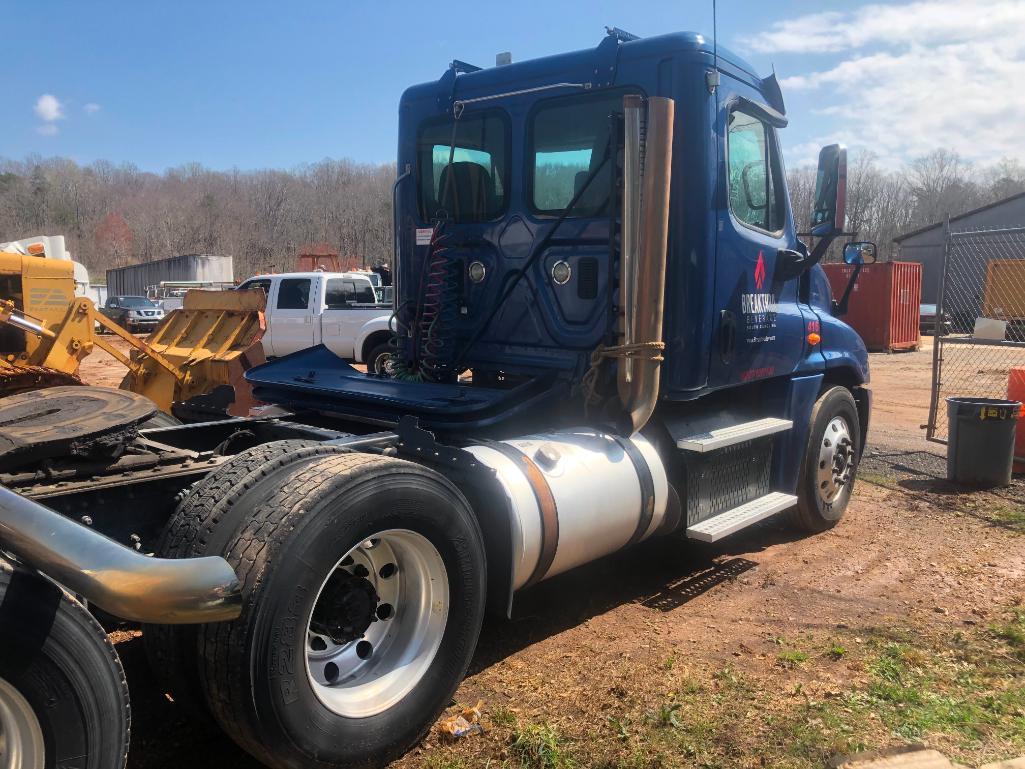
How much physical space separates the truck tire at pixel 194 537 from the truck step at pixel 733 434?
245cm

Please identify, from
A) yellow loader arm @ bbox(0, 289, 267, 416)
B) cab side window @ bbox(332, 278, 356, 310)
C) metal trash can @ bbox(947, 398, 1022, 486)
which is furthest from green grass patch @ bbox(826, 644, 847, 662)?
cab side window @ bbox(332, 278, 356, 310)

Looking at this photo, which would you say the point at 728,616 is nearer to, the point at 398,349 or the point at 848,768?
the point at 848,768

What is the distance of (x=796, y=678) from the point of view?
368 centimetres

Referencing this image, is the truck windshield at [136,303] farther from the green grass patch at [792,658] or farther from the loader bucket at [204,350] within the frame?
the green grass patch at [792,658]

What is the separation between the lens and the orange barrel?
26.6 ft

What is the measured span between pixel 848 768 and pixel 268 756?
2.06m

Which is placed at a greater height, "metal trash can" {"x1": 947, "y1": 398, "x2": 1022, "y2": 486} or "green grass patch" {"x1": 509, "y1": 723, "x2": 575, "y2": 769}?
"metal trash can" {"x1": 947, "y1": 398, "x2": 1022, "y2": 486}

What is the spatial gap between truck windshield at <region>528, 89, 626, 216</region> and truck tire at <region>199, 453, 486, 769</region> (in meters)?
2.30

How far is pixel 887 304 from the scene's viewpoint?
75.4 ft

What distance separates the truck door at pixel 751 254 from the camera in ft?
15.6

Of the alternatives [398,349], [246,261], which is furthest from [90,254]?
[398,349]

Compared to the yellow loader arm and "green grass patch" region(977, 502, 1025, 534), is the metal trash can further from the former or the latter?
the yellow loader arm

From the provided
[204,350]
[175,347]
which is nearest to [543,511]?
[204,350]

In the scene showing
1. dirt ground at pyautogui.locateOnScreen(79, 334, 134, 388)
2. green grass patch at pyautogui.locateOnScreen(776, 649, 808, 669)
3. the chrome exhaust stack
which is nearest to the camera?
green grass patch at pyautogui.locateOnScreen(776, 649, 808, 669)
